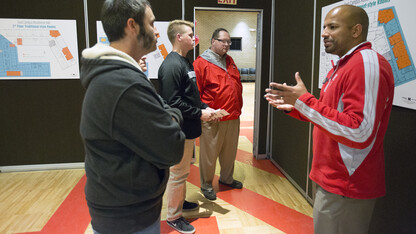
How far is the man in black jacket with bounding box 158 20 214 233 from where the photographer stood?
2.22 metres

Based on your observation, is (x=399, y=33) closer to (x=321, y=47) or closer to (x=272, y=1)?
(x=321, y=47)

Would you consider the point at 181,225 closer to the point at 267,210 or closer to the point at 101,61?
the point at 267,210

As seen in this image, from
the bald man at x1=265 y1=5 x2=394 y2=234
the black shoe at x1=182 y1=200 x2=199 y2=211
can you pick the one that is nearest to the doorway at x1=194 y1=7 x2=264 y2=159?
the black shoe at x1=182 y1=200 x2=199 y2=211

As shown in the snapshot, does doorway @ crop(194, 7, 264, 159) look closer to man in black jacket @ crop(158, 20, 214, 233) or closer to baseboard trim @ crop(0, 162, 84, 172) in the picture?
baseboard trim @ crop(0, 162, 84, 172)

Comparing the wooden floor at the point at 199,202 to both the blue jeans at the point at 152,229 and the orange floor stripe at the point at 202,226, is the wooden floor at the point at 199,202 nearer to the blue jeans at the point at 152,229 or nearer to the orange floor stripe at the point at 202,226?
the orange floor stripe at the point at 202,226

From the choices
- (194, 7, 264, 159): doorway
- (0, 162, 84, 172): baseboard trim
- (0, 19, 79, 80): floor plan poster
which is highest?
(194, 7, 264, 159): doorway

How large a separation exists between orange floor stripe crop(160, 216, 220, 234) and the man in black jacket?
0.05 m

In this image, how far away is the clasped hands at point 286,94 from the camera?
1.35 meters

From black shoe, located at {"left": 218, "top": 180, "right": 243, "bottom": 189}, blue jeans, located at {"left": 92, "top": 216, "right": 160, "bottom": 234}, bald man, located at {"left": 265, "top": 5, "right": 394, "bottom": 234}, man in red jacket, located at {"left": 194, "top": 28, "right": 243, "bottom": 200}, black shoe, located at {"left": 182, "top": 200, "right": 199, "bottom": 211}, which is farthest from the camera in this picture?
black shoe, located at {"left": 218, "top": 180, "right": 243, "bottom": 189}

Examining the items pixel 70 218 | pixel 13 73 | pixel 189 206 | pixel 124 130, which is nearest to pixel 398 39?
pixel 124 130

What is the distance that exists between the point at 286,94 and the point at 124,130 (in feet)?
2.61

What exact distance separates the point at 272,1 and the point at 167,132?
139 inches

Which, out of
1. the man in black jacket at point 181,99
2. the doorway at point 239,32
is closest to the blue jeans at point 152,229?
the man in black jacket at point 181,99

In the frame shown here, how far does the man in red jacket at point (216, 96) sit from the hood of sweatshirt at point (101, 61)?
6.44 feet
